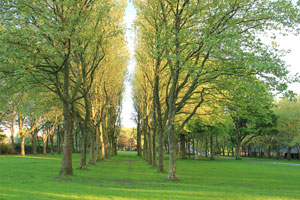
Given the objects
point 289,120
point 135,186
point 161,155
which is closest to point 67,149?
point 135,186

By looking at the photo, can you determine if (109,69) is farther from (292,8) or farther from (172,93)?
(292,8)

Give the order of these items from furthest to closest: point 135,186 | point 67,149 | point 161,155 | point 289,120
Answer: point 289,120, point 161,155, point 67,149, point 135,186

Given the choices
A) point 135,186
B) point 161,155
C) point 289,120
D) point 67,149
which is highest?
point 289,120

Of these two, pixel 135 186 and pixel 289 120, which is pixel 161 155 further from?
pixel 289 120

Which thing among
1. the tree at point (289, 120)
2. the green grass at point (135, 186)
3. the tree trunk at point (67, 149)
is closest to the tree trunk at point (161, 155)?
the green grass at point (135, 186)

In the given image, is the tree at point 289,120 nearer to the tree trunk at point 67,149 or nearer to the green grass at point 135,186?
the green grass at point 135,186

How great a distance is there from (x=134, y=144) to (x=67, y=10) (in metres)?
146

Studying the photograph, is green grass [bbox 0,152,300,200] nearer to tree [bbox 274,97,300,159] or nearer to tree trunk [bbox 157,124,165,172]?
tree trunk [bbox 157,124,165,172]

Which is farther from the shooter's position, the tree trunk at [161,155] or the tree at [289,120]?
the tree at [289,120]

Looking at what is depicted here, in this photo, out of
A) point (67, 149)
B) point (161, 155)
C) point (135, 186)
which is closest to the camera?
point (135, 186)

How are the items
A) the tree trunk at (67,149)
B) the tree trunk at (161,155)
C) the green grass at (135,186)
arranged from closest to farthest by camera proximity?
the green grass at (135,186) < the tree trunk at (67,149) < the tree trunk at (161,155)

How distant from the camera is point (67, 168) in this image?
1886 cm

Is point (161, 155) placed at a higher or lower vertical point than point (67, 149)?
lower

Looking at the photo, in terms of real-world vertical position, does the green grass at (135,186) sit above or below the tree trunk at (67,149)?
below
